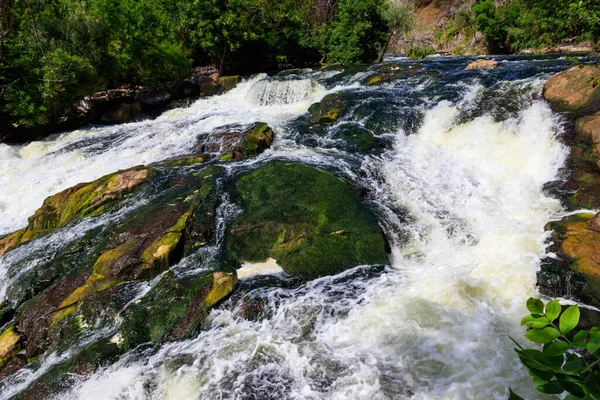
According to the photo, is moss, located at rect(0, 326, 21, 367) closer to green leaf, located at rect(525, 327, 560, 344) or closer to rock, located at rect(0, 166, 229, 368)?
rock, located at rect(0, 166, 229, 368)

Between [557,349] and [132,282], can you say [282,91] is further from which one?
[557,349]

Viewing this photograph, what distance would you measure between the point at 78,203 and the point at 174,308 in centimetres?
515

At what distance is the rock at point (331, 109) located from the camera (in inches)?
454

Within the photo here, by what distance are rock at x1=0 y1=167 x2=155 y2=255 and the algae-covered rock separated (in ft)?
10.1

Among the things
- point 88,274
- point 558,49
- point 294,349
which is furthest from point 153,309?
point 558,49

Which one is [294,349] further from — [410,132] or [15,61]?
[15,61]

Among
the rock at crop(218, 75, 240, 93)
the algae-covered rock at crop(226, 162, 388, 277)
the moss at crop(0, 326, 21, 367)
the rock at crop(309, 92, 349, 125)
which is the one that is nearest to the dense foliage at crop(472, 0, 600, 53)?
the rock at crop(309, 92, 349, 125)

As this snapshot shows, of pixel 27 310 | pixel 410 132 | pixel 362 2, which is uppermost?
pixel 362 2

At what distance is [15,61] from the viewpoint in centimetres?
1347

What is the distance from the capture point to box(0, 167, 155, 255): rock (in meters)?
8.05

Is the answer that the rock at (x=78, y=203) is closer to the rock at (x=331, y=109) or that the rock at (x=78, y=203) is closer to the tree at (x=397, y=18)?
the rock at (x=331, y=109)

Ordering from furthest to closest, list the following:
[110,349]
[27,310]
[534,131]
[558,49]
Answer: [558,49], [534,131], [27,310], [110,349]

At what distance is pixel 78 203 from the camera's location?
27.9 feet

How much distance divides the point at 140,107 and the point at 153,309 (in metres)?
14.0
